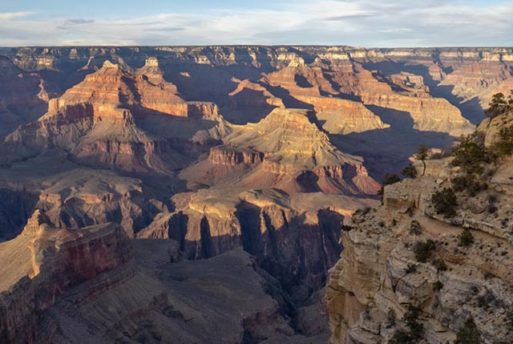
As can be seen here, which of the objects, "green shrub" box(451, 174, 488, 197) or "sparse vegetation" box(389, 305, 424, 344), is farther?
"green shrub" box(451, 174, 488, 197)

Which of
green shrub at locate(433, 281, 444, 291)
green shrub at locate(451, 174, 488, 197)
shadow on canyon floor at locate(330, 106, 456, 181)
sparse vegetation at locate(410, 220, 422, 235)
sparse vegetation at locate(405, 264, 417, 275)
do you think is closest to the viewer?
green shrub at locate(433, 281, 444, 291)

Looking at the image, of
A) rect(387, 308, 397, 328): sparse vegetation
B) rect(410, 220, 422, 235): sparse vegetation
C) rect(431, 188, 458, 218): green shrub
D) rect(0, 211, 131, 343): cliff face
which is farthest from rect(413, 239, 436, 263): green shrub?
rect(0, 211, 131, 343): cliff face

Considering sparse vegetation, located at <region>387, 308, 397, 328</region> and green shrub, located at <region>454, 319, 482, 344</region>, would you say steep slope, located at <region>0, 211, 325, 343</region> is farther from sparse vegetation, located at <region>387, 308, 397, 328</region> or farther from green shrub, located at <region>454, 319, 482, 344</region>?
green shrub, located at <region>454, 319, 482, 344</region>

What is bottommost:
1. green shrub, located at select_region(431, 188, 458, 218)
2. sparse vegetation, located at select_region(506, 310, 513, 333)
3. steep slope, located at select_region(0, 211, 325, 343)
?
steep slope, located at select_region(0, 211, 325, 343)

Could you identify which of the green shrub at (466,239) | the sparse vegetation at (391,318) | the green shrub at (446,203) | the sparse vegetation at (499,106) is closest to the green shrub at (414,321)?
the sparse vegetation at (391,318)

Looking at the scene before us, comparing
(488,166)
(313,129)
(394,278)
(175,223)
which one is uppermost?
(488,166)

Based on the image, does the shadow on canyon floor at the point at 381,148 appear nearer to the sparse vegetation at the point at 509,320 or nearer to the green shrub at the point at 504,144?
the green shrub at the point at 504,144

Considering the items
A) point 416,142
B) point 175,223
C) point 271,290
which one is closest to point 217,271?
point 271,290

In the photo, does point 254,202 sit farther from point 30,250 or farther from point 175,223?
point 30,250
